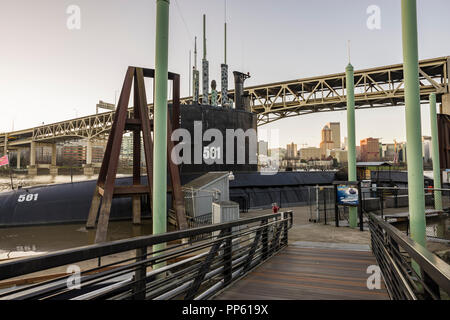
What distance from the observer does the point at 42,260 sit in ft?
7.18

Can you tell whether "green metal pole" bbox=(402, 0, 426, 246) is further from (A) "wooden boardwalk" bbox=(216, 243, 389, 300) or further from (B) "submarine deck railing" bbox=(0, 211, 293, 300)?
(B) "submarine deck railing" bbox=(0, 211, 293, 300)

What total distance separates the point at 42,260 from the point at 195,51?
26.6m

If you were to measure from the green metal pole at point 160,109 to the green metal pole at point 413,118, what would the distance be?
20.2 feet

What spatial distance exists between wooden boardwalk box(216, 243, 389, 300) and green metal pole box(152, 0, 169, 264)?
11.1 feet

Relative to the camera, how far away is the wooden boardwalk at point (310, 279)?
14.7 feet

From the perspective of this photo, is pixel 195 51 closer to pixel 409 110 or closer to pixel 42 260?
pixel 409 110

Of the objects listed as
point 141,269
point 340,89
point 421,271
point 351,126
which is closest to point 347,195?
point 351,126

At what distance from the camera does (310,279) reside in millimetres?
5289

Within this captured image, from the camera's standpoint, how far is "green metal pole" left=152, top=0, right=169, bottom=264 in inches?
310

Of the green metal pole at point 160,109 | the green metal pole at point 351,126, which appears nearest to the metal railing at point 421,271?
the green metal pole at point 160,109

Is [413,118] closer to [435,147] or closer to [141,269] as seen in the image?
[141,269]

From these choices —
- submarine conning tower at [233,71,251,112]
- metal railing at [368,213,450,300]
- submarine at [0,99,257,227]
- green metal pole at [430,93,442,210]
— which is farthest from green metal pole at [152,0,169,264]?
green metal pole at [430,93,442,210]

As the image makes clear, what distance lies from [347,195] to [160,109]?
9.86 metres
